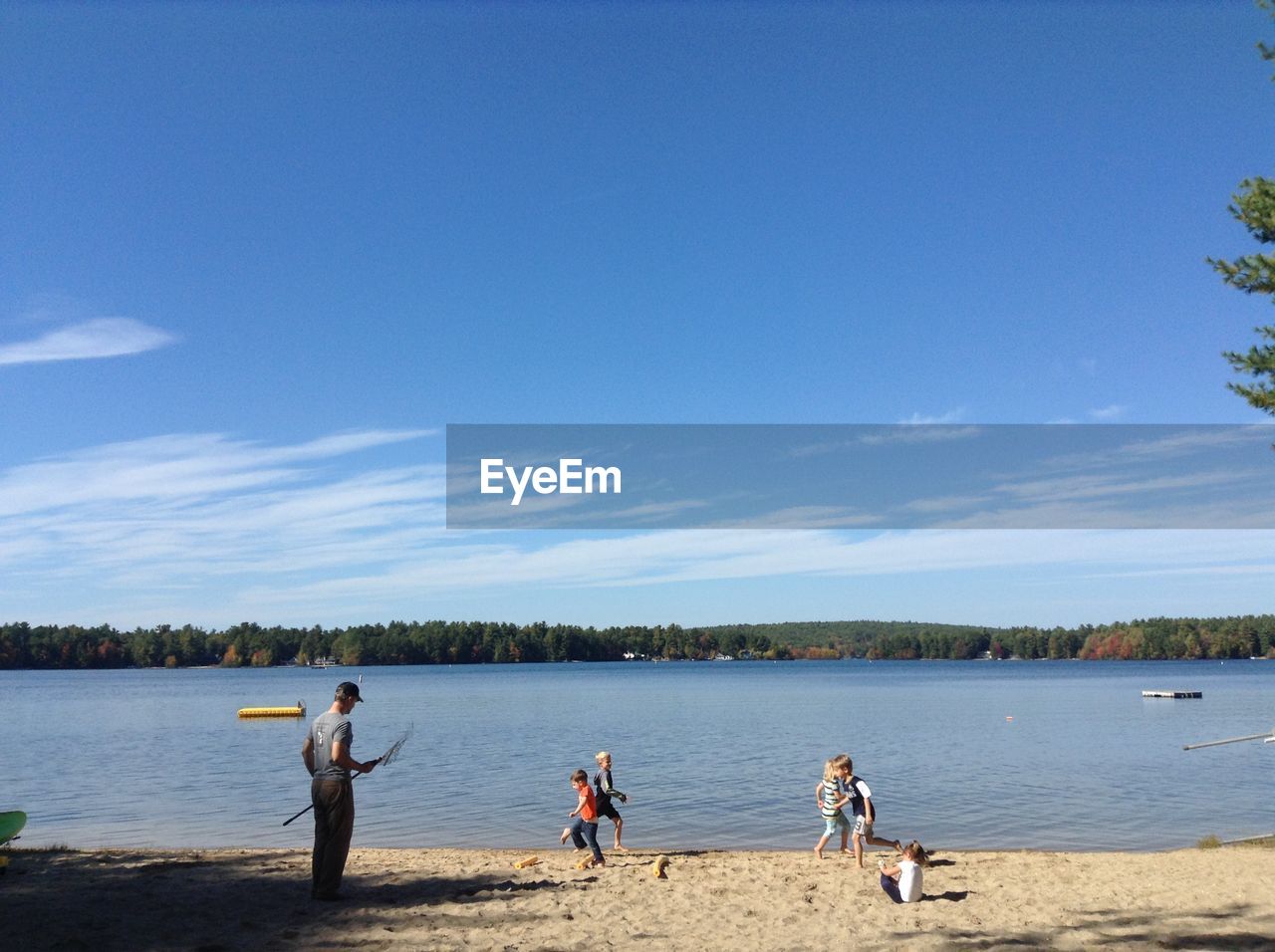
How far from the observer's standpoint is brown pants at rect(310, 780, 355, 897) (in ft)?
33.8

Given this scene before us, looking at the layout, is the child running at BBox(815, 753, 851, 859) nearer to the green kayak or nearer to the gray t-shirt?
the gray t-shirt

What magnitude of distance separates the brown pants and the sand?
269mm

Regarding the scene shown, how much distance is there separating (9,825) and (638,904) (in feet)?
30.6

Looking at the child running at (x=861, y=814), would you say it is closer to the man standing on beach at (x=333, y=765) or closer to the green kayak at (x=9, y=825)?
the man standing on beach at (x=333, y=765)

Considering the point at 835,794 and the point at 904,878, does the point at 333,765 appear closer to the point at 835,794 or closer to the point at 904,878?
the point at 904,878

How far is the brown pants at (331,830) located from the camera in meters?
10.3

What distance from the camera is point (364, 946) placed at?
30.5 feet

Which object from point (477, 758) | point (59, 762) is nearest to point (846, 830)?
point (477, 758)

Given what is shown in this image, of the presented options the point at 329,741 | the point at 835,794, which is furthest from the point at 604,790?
the point at 329,741

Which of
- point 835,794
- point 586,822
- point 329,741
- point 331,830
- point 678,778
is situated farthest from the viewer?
point 678,778

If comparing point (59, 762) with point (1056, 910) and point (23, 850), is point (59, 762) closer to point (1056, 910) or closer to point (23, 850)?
point (23, 850)

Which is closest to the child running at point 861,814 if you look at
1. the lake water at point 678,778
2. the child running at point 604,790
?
the child running at point 604,790

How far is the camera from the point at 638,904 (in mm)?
11383

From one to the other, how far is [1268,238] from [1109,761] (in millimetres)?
23436
